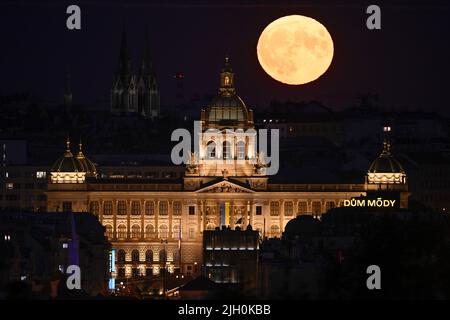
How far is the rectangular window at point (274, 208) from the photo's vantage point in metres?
174

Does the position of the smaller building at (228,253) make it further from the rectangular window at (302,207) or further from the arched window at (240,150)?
the arched window at (240,150)

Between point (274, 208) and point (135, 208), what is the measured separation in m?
7.56

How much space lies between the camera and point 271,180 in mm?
176750

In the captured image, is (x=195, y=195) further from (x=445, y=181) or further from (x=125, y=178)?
(x=445, y=181)

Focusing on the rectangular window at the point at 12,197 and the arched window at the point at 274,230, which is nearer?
the arched window at the point at 274,230

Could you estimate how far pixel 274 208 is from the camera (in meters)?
174

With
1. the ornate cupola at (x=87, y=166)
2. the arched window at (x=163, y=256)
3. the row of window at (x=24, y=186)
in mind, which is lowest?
the arched window at (x=163, y=256)

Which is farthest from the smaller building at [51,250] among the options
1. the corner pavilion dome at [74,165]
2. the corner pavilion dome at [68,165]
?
the corner pavilion dome at [74,165]

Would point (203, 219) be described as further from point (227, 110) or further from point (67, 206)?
point (67, 206)

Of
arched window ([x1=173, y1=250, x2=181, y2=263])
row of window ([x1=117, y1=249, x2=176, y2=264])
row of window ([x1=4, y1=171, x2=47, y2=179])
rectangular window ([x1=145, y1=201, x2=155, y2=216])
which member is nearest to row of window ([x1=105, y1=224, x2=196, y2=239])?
rectangular window ([x1=145, y1=201, x2=155, y2=216])

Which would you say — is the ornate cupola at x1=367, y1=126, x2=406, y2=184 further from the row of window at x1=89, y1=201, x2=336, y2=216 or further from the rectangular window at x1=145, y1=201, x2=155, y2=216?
the rectangular window at x1=145, y1=201, x2=155, y2=216

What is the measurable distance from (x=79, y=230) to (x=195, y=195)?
22915mm

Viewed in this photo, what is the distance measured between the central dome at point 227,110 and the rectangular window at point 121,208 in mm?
6736
